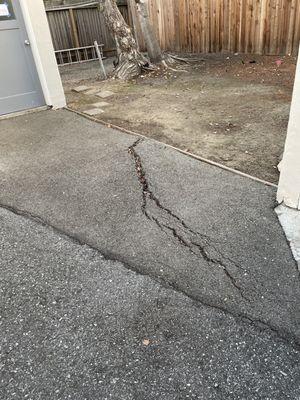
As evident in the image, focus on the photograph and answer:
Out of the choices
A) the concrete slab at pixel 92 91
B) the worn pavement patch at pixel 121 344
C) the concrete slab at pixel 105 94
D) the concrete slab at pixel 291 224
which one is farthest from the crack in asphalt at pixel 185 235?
the concrete slab at pixel 92 91

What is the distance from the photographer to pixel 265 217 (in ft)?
10.5

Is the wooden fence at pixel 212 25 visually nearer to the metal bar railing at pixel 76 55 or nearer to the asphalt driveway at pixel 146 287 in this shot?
the metal bar railing at pixel 76 55

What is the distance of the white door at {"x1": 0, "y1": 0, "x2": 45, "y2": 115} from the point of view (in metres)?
5.83

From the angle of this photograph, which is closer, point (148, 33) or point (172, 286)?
point (172, 286)

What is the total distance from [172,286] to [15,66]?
5.49 m

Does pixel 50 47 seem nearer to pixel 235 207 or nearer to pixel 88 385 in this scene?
pixel 235 207

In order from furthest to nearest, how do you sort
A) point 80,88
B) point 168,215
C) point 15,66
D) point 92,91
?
point 80,88
point 92,91
point 15,66
point 168,215

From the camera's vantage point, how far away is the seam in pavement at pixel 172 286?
2104mm

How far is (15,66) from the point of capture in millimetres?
6176

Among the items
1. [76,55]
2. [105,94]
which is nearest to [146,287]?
[105,94]

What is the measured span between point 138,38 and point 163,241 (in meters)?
11.0

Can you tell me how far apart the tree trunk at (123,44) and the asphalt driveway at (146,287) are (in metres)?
5.78

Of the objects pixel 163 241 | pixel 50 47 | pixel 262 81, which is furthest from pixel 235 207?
pixel 262 81

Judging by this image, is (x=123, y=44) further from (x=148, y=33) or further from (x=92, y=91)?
(x=92, y=91)
